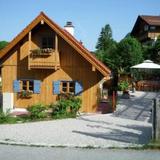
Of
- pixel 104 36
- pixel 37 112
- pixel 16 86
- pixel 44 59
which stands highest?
pixel 104 36

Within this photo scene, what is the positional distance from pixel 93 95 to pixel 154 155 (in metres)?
10.4

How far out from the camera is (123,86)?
2727 centimetres

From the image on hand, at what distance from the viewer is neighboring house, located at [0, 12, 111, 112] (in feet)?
70.6

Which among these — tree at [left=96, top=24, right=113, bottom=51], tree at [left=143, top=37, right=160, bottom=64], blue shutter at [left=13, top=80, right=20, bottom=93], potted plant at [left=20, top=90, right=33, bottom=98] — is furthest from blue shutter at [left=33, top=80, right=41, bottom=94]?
tree at [left=96, top=24, right=113, bottom=51]

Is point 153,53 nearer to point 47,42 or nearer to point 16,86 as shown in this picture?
point 47,42

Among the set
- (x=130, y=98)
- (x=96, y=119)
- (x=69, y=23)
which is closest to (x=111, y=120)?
(x=96, y=119)

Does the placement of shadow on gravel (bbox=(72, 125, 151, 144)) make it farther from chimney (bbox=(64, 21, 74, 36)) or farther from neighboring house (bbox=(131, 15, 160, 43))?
neighboring house (bbox=(131, 15, 160, 43))

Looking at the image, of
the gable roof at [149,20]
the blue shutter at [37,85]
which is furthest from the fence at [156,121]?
the gable roof at [149,20]

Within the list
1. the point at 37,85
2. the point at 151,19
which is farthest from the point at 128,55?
the point at 37,85

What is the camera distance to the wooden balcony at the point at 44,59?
847 inches

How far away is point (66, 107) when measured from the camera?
67.9 feet

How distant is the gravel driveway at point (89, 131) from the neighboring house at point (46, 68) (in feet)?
7.36

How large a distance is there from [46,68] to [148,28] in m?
39.4

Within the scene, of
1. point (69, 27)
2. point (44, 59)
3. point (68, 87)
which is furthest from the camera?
point (69, 27)
